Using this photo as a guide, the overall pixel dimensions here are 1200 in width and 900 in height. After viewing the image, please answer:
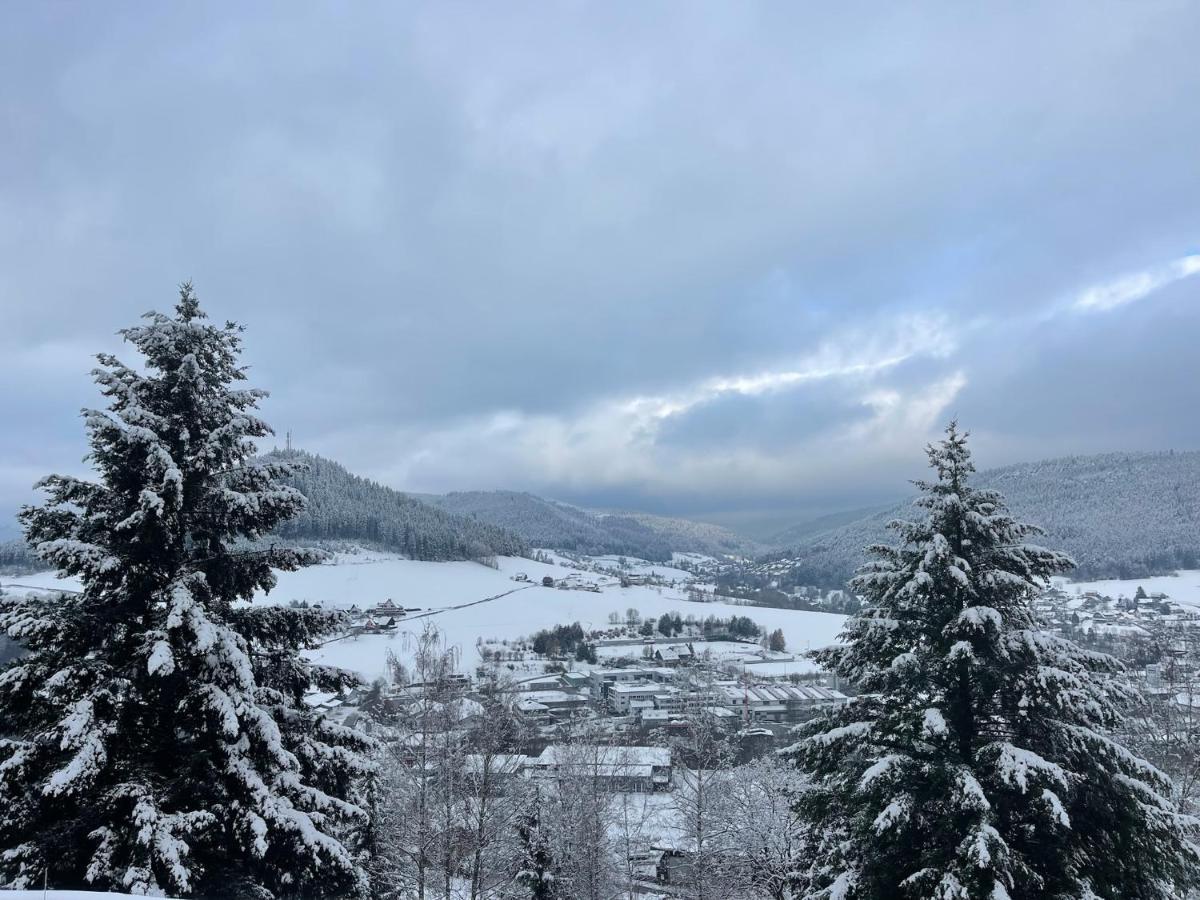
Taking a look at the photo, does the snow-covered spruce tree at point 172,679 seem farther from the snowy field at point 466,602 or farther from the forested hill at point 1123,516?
the forested hill at point 1123,516

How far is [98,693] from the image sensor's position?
6.14 m

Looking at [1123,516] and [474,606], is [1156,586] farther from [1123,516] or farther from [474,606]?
[474,606]

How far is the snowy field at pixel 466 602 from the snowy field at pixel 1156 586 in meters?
48.1

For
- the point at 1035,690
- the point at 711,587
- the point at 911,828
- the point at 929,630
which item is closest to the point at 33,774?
the point at 911,828

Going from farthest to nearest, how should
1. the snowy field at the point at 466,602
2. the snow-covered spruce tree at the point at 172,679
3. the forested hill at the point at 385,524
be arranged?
the forested hill at the point at 385,524 → the snowy field at the point at 466,602 → the snow-covered spruce tree at the point at 172,679

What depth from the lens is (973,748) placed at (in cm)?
816

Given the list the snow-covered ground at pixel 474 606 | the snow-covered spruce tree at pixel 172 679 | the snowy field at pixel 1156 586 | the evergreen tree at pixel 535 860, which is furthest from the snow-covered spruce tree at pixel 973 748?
the snowy field at pixel 1156 586

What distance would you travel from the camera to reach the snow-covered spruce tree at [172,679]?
6.02 metres

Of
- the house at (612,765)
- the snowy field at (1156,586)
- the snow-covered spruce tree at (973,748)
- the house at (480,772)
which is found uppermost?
the snow-covered spruce tree at (973,748)

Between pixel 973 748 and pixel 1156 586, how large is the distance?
141951mm

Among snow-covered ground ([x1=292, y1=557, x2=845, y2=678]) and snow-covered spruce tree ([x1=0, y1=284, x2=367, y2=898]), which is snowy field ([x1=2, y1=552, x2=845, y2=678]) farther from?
snow-covered spruce tree ([x1=0, y1=284, x2=367, y2=898])

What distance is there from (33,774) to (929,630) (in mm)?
10173

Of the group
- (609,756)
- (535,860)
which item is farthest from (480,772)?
(609,756)

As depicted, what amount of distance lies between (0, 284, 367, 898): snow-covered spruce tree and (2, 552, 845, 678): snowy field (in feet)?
189
